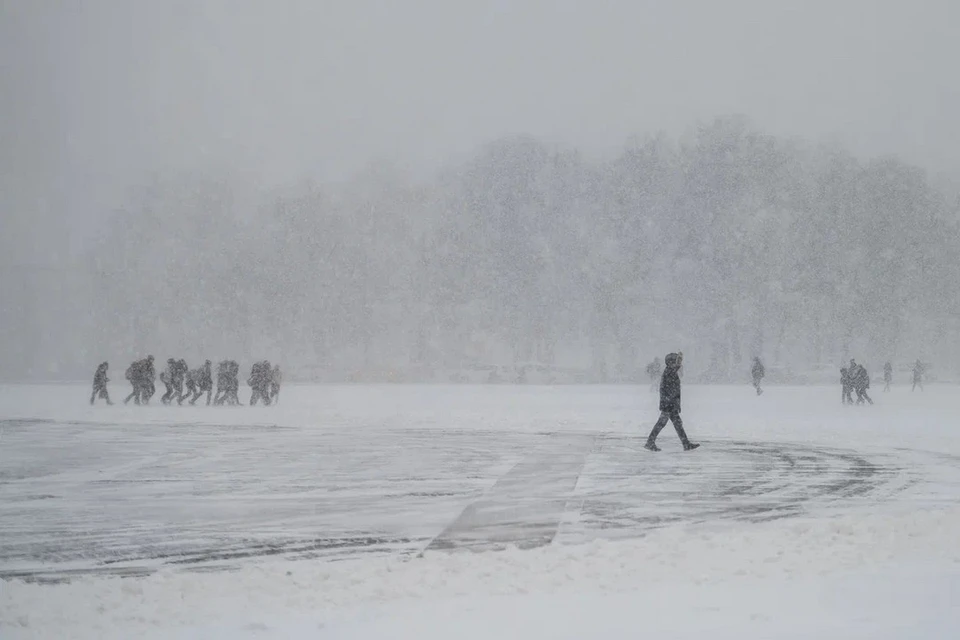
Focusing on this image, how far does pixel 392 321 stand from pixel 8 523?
6651 cm

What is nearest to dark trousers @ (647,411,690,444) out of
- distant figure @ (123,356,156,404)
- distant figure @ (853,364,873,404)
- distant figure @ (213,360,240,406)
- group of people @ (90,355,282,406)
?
distant figure @ (853,364,873,404)

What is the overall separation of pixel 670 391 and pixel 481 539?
976 centimetres

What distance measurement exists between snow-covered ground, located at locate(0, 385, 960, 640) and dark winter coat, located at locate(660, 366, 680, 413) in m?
0.91

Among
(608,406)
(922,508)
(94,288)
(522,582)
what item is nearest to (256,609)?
(522,582)

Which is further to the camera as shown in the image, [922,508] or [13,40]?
[13,40]

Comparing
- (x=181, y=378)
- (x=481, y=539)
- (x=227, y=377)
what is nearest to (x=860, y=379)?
(x=227, y=377)

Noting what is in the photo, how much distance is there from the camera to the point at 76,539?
9703mm

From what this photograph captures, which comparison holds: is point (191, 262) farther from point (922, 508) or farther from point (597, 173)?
point (922, 508)

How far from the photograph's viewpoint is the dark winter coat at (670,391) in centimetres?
1850

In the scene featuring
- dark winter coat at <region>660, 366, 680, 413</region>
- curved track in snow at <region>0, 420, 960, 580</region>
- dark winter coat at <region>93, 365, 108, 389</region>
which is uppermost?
dark winter coat at <region>660, 366, 680, 413</region>

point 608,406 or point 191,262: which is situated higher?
point 191,262

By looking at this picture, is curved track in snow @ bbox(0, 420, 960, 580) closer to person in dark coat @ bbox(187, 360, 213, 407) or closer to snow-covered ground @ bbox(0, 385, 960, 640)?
snow-covered ground @ bbox(0, 385, 960, 640)

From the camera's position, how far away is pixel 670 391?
1855 centimetres

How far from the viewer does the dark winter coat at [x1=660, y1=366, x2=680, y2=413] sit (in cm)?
1850
